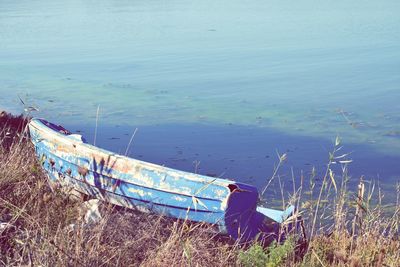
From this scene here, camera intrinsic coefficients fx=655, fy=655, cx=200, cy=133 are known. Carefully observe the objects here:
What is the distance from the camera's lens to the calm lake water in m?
8.12

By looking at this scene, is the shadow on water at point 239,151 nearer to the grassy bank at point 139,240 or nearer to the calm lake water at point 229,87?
the calm lake water at point 229,87

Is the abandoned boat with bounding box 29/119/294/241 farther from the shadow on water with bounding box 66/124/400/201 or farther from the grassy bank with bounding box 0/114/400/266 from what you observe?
the shadow on water with bounding box 66/124/400/201

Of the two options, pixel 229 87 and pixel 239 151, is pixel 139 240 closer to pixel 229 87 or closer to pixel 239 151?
pixel 239 151

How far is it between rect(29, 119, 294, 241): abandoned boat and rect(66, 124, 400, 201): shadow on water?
1755mm

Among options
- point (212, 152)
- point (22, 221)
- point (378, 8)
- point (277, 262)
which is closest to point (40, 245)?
Result: point (22, 221)

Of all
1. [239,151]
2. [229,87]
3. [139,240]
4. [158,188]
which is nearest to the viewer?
[139,240]

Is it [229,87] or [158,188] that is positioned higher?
[158,188]

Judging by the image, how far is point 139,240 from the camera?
409cm

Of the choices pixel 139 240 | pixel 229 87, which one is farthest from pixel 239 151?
pixel 139 240

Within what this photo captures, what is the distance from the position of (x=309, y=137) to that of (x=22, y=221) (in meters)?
4.99

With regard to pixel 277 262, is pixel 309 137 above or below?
below

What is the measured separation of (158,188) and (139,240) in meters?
0.83

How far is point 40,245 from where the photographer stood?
3555mm

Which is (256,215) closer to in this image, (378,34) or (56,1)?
(378,34)
